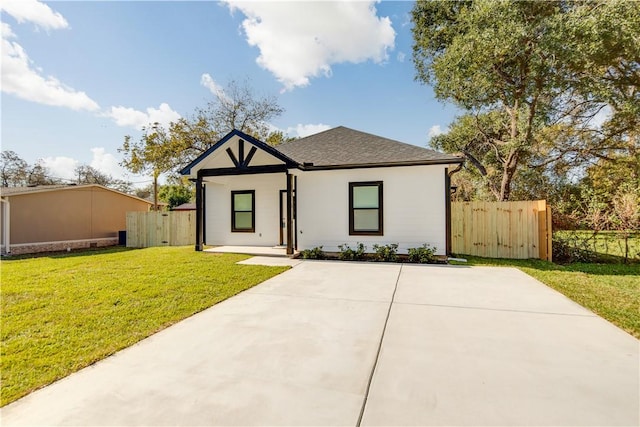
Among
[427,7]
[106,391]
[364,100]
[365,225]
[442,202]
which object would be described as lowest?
[106,391]

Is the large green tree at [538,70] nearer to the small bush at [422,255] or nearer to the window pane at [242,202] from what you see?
Result: the small bush at [422,255]

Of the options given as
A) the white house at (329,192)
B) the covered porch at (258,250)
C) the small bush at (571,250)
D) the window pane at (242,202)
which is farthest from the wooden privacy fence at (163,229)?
the small bush at (571,250)

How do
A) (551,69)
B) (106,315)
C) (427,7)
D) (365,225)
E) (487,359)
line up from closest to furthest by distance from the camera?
1. (487,359)
2. (106,315)
3. (365,225)
4. (551,69)
5. (427,7)

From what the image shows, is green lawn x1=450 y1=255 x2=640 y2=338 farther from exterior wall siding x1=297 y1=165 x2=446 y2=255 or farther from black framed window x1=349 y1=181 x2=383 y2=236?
black framed window x1=349 y1=181 x2=383 y2=236

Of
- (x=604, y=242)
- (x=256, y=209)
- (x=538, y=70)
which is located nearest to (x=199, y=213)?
(x=256, y=209)

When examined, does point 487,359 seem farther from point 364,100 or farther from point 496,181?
point 496,181

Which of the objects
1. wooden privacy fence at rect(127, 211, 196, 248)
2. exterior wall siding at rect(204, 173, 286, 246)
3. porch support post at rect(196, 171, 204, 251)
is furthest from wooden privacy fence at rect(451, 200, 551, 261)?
wooden privacy fence at rect(127, 211, 196, 248)

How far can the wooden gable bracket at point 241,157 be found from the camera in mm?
10055

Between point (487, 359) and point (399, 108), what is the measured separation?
52.4 ft

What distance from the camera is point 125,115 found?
21062mm

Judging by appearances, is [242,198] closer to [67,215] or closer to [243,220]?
[243,220]

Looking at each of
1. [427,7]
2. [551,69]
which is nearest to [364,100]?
[427,7]

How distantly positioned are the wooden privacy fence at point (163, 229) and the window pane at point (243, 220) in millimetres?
3408

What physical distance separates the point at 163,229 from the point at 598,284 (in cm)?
1556
